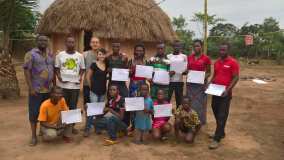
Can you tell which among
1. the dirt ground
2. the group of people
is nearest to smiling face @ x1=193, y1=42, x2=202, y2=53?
the group of people

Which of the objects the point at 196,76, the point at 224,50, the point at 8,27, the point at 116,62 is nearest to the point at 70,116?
the point at 116,62

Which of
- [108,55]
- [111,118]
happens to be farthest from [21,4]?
[111,118]

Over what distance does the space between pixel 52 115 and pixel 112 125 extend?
0.95 m

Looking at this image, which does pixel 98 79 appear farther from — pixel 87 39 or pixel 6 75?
pixel 87 39

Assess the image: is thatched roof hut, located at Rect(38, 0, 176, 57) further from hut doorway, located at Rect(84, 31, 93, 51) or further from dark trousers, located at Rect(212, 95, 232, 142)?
dark trousers, located at Rect(212, 95, 232, 142)

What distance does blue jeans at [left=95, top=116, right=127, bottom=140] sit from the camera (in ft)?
18.2

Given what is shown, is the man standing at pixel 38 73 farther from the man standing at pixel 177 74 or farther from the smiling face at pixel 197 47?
the smiling face at pixel 197 47

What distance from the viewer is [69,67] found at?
5.49 m

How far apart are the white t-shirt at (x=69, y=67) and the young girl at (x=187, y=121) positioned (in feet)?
5.70

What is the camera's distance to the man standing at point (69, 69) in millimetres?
5480

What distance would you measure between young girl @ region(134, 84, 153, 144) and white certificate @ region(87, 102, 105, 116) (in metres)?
0.58

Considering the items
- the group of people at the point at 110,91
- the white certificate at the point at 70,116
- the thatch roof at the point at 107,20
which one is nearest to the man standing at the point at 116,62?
the group of people at the point at 110,91

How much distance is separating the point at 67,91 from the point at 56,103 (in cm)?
32

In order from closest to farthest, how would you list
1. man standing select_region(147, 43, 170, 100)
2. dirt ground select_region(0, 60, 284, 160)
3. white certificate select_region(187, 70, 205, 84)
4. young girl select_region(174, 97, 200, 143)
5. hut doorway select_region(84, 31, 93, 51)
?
1. dirt ground select_region(0, 60, 284, 160)
2. young girl select_region(174, 97, 200, 143)
3. man standing select_region(147, 43, 170, 100)
4. white certificate select_region(187, 70, 205, 84)
5. hut doorway select_region(84, 31, 93, 51)
